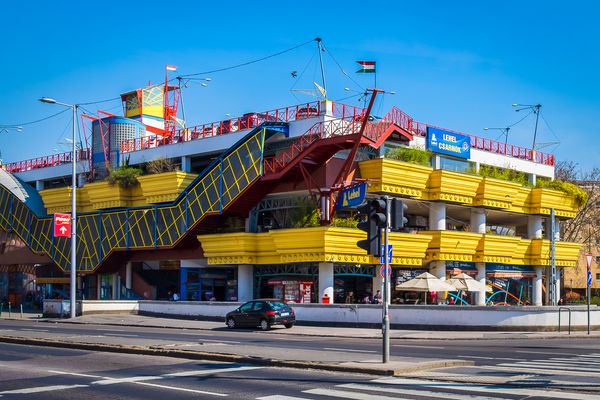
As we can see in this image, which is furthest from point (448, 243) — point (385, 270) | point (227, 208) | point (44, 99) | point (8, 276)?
point (8, 276)

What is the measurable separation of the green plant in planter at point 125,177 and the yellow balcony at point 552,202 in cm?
3140

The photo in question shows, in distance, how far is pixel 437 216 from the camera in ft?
160

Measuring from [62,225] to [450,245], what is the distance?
25634 millimetres

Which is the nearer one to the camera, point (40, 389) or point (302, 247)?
point (40, 389)

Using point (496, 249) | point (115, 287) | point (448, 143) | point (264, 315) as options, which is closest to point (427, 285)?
point (264, 315)

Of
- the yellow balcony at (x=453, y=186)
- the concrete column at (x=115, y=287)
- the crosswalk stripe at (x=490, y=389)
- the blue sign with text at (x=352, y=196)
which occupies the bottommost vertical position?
the concrete column at (x=115, y=287)

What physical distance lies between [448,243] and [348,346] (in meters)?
25.8

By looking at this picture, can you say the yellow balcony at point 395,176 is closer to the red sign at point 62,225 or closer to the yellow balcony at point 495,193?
the yellow balcony at point 495,193

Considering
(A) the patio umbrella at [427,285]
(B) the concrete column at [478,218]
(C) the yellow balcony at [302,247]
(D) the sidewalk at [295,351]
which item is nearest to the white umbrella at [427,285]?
(A) the patio umbrella at [427,285]

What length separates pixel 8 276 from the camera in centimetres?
6762

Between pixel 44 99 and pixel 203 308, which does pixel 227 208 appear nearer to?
pixel 203 308

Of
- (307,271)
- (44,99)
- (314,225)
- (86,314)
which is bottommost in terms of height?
(86,314)

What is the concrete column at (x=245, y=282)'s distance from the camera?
4734cm

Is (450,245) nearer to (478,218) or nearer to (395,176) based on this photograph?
(478,218)
